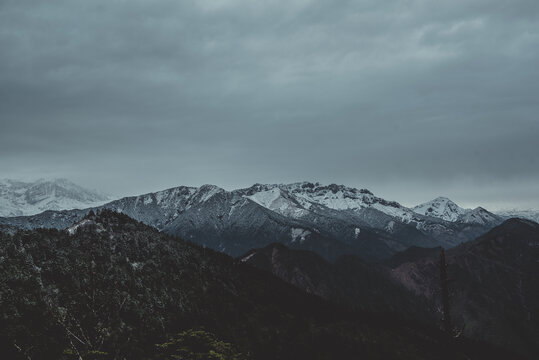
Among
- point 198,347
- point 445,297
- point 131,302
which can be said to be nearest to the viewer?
point 198,347

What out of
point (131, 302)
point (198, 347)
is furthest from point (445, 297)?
point (131, 302)

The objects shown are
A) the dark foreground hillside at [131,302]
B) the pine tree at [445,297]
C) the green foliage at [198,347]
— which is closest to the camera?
the green foliage at [198,347]

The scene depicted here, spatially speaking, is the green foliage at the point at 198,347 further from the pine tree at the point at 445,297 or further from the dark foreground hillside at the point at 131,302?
the dark foreground hillside at the point at 131,302

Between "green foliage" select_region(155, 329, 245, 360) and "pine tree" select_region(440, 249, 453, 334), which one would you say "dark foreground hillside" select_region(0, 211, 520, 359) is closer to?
"green foliage" select_region(155, 329, 245, 360)

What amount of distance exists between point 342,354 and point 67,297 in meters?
112

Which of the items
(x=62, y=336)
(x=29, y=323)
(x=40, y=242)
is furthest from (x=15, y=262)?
(x=62, y=336)

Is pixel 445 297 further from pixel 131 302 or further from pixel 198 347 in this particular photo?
pixel 131 302

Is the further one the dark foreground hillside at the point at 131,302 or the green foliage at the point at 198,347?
the dark foreground hillside at the point at 131,302

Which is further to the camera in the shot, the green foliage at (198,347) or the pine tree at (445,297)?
the pine tree at (445,297)

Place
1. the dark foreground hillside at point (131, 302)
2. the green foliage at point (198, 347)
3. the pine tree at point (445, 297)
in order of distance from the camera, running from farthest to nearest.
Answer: the dark foreground hillside at point (131, 302) → the pine tree at point (445, 297) → the green foliage at point (198, 347)

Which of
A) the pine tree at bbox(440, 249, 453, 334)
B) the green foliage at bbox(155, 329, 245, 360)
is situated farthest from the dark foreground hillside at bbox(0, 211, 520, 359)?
the pine tree at bbox(440, 249, 453, 334)

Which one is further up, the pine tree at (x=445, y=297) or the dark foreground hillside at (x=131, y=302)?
the pine tree at (x=445, y=297)

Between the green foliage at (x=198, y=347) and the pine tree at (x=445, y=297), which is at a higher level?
the pine tree at (x=445, y=297)

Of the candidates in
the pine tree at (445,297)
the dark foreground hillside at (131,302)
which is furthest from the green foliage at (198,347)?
the dark foreground hillside at (131,302)
